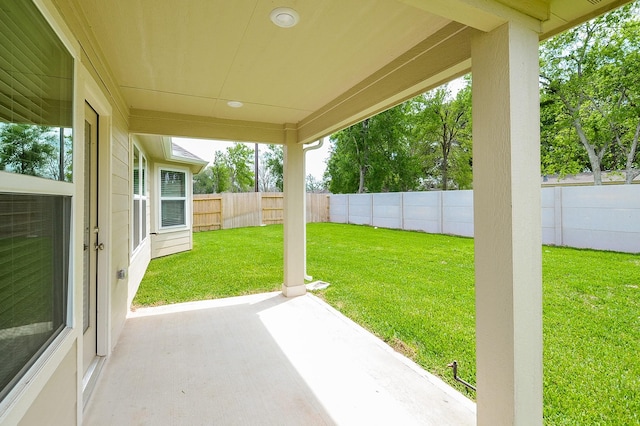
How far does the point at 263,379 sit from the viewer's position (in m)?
2.45

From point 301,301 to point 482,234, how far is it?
3.19 meters

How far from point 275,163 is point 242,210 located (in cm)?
1551

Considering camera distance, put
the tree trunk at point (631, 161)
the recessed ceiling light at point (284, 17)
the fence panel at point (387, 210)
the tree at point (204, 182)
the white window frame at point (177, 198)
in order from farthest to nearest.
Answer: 1. the tree at point (204, 182)
2. the fence panel at point (387, 210)
3. the tree trunk at point (631, 161)
4. the white window frame at point (177, 198)
5. the recessed ceiling light at point (284, 17)

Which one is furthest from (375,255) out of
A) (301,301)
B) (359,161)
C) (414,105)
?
(414,105)

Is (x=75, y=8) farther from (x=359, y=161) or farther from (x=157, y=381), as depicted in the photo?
(x=359, y=161)

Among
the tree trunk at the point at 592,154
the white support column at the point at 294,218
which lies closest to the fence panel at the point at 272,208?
the white support column at the point at 294,218

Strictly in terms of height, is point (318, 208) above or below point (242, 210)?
above

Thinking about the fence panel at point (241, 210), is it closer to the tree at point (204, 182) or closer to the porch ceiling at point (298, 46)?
the porch ceiling at point (298, 46)

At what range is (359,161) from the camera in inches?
806

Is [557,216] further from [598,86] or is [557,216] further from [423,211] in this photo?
[598,86]

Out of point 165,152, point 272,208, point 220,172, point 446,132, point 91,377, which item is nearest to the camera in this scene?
point 91,377

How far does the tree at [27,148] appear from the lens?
1021mm

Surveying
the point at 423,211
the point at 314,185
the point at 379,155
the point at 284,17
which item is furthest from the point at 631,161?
the point at 314,185

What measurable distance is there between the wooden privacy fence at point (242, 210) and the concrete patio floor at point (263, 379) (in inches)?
374
